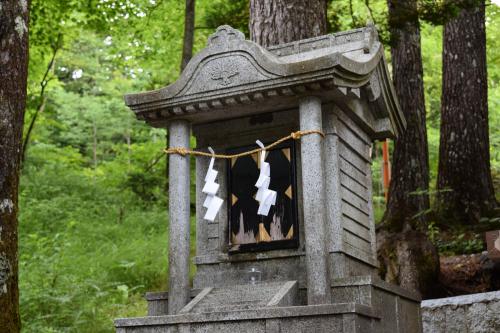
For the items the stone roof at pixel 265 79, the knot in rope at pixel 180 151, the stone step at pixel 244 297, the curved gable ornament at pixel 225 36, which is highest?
the curved gable ornament at pixel 225 36

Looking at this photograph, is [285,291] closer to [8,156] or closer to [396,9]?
[8,156]

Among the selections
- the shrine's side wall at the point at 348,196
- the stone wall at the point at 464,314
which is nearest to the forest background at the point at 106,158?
the stone wall at the point at 464,314

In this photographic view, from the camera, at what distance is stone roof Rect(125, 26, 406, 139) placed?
5.73 metres

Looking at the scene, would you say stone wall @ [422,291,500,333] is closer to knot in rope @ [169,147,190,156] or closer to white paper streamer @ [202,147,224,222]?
white paper streamer @ [202,147,224,222]

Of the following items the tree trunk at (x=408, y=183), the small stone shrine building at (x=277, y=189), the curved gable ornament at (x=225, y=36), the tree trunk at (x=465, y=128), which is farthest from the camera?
the tree trunk at (x=465, y=128)

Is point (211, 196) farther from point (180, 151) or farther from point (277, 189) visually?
point (277, 189)

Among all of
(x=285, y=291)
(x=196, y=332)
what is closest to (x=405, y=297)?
(x=285, y=291)

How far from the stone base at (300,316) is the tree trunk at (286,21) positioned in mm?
3250

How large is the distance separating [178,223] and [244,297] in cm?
94

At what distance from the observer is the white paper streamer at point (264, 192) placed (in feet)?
19.9

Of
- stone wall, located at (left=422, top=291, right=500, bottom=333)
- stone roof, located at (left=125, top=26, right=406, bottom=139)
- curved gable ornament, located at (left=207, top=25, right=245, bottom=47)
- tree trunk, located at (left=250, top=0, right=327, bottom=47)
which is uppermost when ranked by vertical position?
tree trunk, located at (left=250, top=0, right=327, bottom=47)

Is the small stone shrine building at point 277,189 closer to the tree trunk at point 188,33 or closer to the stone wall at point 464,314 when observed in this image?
the stone wall at point 464,314

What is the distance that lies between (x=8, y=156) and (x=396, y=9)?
663cm

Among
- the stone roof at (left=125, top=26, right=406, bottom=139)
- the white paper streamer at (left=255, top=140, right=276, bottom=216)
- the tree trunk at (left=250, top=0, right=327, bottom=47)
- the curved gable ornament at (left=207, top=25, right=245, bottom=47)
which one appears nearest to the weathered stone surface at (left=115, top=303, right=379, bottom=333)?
the white paper streamer at (left=255, top=140, right=276, bottom=216)
